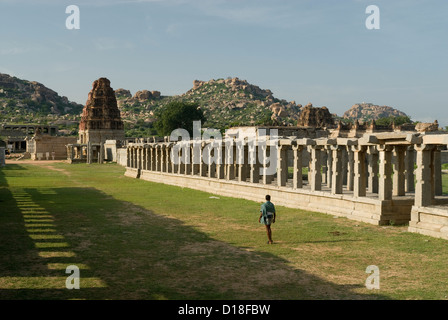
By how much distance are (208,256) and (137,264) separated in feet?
7.20

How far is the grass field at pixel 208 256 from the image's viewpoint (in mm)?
Result: 10375

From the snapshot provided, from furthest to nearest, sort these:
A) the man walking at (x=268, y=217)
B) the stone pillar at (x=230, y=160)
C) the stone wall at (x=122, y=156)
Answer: the stone wall at (x=122, y=156)
the stone pillar at (x=230, y=160)
the man walking at (x=268, y=217)

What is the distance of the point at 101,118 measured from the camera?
10594cm

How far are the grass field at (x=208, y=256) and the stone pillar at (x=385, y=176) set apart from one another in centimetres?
161

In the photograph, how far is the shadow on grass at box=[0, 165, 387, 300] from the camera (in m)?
10.2

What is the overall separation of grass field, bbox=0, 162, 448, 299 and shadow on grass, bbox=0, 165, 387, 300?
27mm

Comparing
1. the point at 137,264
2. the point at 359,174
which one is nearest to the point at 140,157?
the point at 359,174

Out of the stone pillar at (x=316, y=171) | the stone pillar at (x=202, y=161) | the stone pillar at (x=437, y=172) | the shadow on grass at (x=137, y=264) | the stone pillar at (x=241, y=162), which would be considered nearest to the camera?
the shadow on grass at (x=137, y=264)

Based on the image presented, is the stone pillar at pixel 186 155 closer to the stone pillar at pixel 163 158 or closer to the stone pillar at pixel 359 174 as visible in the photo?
the stone pillar at pixel 163 158

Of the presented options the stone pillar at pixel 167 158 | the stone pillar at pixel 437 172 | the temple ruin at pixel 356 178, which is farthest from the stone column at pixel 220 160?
the stone pillar at pixel 437 172

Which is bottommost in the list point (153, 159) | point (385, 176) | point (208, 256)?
point (208, 256)

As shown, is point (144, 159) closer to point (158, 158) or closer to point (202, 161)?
point (158, 158)
